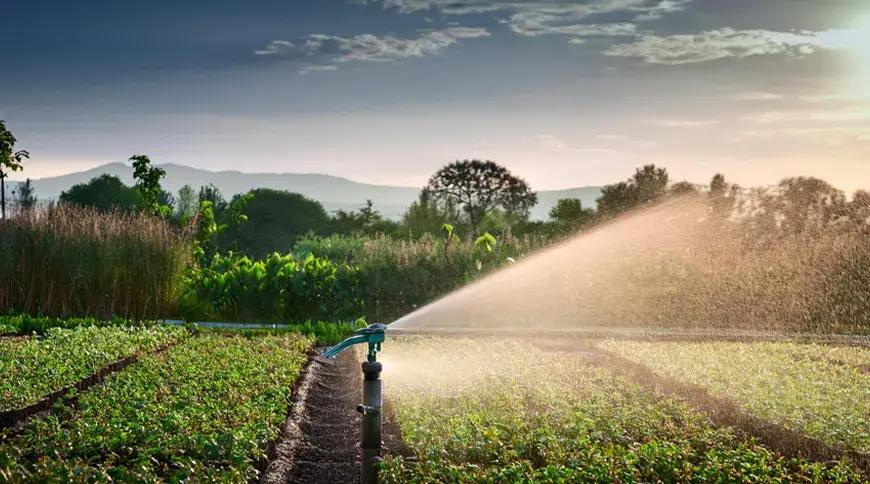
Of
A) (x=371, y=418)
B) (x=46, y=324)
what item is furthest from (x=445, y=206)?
(x=371, y=418)

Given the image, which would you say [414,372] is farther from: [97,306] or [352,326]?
Result: [97,306]

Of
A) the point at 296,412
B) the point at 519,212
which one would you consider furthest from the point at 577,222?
the point at 296,412

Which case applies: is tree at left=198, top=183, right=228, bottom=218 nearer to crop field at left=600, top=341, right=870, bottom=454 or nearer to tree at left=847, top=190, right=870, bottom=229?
tree at left=847, top=190, right=870, bottom=229

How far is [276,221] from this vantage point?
1232 inches

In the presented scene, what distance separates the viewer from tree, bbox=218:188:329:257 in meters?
28.3

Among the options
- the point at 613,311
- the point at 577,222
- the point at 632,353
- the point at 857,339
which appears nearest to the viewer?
the point at 632,353

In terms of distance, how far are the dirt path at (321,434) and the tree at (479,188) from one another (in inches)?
850

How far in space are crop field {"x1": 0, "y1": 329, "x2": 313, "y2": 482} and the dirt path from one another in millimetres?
148

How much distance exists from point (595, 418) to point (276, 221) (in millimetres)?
25513

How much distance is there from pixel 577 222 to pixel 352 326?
12888mm

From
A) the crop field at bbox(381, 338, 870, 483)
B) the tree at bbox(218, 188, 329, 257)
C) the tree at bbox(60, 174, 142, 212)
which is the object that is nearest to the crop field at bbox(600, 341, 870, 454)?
the crop field at bbox(381, 338, 870, 483)

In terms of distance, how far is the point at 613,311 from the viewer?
1532 cm

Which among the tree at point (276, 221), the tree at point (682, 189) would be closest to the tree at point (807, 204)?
the tree at point (682, 189)

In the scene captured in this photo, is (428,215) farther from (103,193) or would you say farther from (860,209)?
(860,209)
